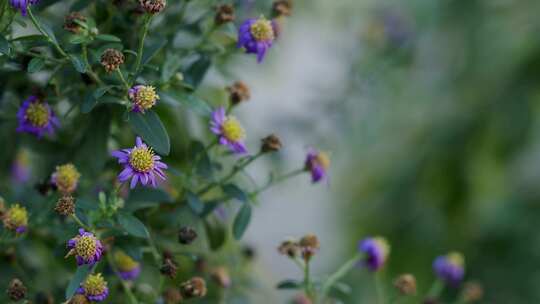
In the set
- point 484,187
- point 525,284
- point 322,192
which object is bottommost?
point 525,284

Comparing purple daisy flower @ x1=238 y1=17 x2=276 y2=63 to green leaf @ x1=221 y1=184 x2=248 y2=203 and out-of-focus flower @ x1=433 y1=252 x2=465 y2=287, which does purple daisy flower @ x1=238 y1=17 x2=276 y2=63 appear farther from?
out-of-focus flower @ x1=433 y1=252 x2=465 y2=287

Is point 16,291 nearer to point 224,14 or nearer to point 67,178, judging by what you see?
point 67,178

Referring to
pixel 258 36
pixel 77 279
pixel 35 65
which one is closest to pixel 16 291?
pixel 77 279

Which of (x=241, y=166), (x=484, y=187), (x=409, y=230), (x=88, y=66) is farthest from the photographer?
(x=409, y=230)

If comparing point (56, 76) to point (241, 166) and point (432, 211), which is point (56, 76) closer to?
point (241, 166)

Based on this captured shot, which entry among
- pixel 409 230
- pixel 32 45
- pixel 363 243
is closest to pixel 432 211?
pixel 409 230

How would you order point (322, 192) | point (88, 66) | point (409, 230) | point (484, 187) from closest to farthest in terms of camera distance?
1. point (88, 66)
2. point (484, 187)
3. point (409, 230)
4. point (322, 192)

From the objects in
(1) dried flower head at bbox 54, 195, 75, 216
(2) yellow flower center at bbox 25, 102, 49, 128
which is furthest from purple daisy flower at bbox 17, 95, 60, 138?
(1) dried flower head at bbox 54, 195, 75, 216
